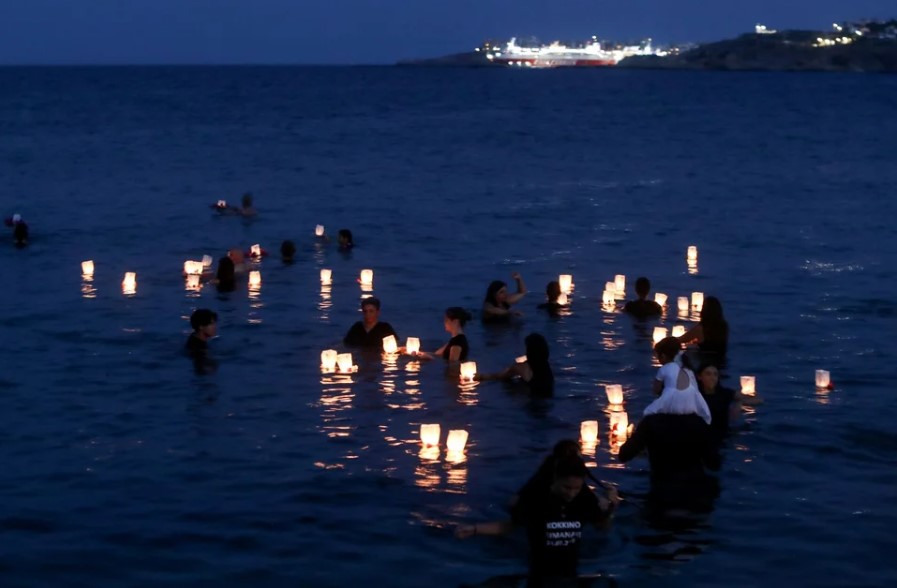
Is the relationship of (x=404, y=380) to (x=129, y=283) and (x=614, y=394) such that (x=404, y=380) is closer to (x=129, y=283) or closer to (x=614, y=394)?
(x=614, y=394)

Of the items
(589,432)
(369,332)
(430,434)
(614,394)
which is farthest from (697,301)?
(430,434)

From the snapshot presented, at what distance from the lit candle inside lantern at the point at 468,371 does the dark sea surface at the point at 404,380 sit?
0.26 metres

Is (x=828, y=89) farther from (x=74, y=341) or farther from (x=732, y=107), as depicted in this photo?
(x=74, y=341)

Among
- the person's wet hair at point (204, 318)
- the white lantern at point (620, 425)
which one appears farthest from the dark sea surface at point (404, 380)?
the person's wet hair at point (204, 318)

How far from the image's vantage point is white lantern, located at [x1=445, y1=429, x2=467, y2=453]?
1388cm

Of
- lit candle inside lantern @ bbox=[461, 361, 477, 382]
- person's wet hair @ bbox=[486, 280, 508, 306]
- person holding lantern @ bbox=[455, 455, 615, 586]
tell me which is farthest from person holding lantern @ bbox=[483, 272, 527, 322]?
person holding lantern @ bbox=[455, 455, 615, 586]

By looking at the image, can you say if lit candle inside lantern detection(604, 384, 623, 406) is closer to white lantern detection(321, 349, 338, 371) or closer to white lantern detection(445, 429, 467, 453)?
white lantern detection(445, 429, 467, 453)

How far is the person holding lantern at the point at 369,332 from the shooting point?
18.2 metres

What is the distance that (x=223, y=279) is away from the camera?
2391 cm

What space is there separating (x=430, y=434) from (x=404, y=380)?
3.22 meters

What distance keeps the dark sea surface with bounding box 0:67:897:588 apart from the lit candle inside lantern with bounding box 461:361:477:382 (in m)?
0.26

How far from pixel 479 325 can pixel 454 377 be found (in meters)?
3.83

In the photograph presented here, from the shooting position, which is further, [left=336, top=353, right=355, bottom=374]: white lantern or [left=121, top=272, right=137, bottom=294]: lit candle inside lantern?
[left=121, top=272, right=137, bottom=294]: lit candle inside lantern

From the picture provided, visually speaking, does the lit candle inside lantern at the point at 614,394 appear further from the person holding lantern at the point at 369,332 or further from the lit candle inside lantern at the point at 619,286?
the lit candle inside lantern at the point at 619,286
